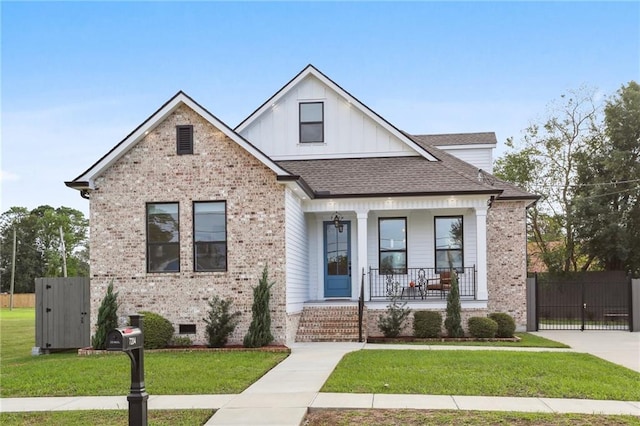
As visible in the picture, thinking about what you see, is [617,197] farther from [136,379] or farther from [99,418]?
[136,379]

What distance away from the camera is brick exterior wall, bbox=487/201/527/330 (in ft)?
70.7

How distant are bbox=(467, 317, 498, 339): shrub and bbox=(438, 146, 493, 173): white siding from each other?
809cm

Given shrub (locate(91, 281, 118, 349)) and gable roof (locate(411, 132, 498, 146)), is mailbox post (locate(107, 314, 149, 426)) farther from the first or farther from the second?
gable roof (locate(411, 132, 498, 146))

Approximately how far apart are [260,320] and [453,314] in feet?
18.0

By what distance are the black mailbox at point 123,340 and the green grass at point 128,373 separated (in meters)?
3.63

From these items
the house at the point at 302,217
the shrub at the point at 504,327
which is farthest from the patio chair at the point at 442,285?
the shrub at the point at 504,327

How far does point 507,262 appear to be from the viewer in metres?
21.6

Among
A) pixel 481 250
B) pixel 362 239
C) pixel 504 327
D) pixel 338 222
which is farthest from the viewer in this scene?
pixel 338 222

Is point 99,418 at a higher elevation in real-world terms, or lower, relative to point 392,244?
lower

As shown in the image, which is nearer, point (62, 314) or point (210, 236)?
point (210, 236)

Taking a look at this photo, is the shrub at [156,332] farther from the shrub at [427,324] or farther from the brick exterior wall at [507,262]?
the brick exterior wall at [507,262]

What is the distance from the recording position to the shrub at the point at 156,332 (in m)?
16.3

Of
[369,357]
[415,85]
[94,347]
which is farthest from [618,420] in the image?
[415,85]

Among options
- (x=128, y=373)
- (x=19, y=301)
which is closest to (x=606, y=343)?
(x=128, y=373)
